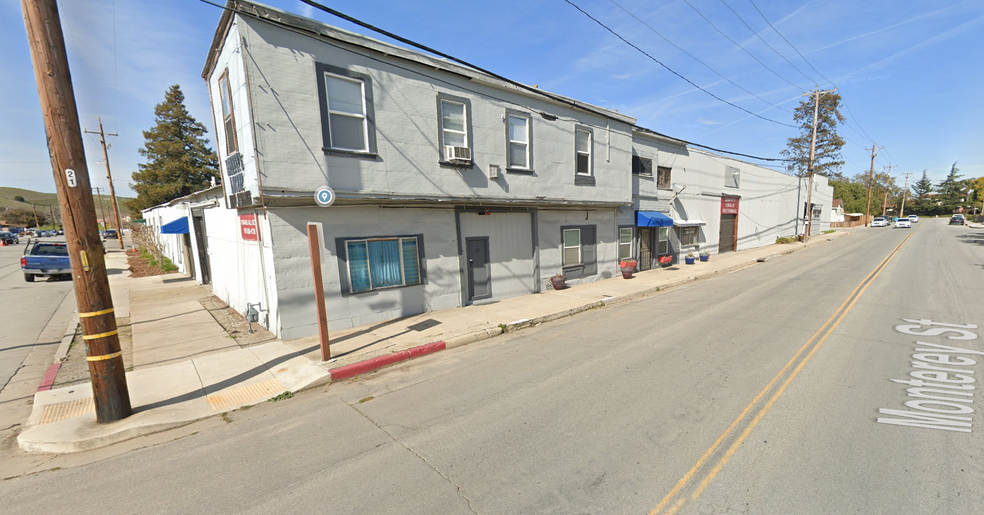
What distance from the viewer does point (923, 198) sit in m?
88.9

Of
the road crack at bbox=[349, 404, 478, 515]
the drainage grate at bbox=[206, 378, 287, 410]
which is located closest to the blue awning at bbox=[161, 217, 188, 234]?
the drainage grate at bbox=[206, 378, 287, 410]

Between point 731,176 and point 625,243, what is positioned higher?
point 731,176

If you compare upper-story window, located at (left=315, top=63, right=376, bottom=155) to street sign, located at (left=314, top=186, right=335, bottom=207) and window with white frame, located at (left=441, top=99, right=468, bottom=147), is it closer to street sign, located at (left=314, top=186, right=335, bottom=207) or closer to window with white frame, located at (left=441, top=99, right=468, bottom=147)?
street sign, located at (left=314, top=186, right=335, bottom=207)

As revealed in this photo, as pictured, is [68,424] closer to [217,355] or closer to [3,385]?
[217,355]

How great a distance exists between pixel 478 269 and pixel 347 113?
541 cm

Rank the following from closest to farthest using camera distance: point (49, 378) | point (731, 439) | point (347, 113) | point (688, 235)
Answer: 1. point (731, 439)
2. point (49, 378)
3. point (347, 113)
4. point (688, 235)

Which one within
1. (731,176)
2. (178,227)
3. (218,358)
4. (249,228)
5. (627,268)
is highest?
(731,176)

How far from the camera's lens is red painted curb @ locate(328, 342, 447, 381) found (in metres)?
6.25

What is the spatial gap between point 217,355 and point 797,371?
402 inches

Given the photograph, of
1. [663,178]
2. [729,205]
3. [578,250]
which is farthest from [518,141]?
[729,205]

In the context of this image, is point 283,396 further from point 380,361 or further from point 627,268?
point 627,268

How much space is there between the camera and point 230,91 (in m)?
8.02

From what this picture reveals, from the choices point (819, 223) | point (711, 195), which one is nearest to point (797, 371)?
point (711, 195)

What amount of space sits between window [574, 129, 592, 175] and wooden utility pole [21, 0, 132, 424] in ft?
39.8
